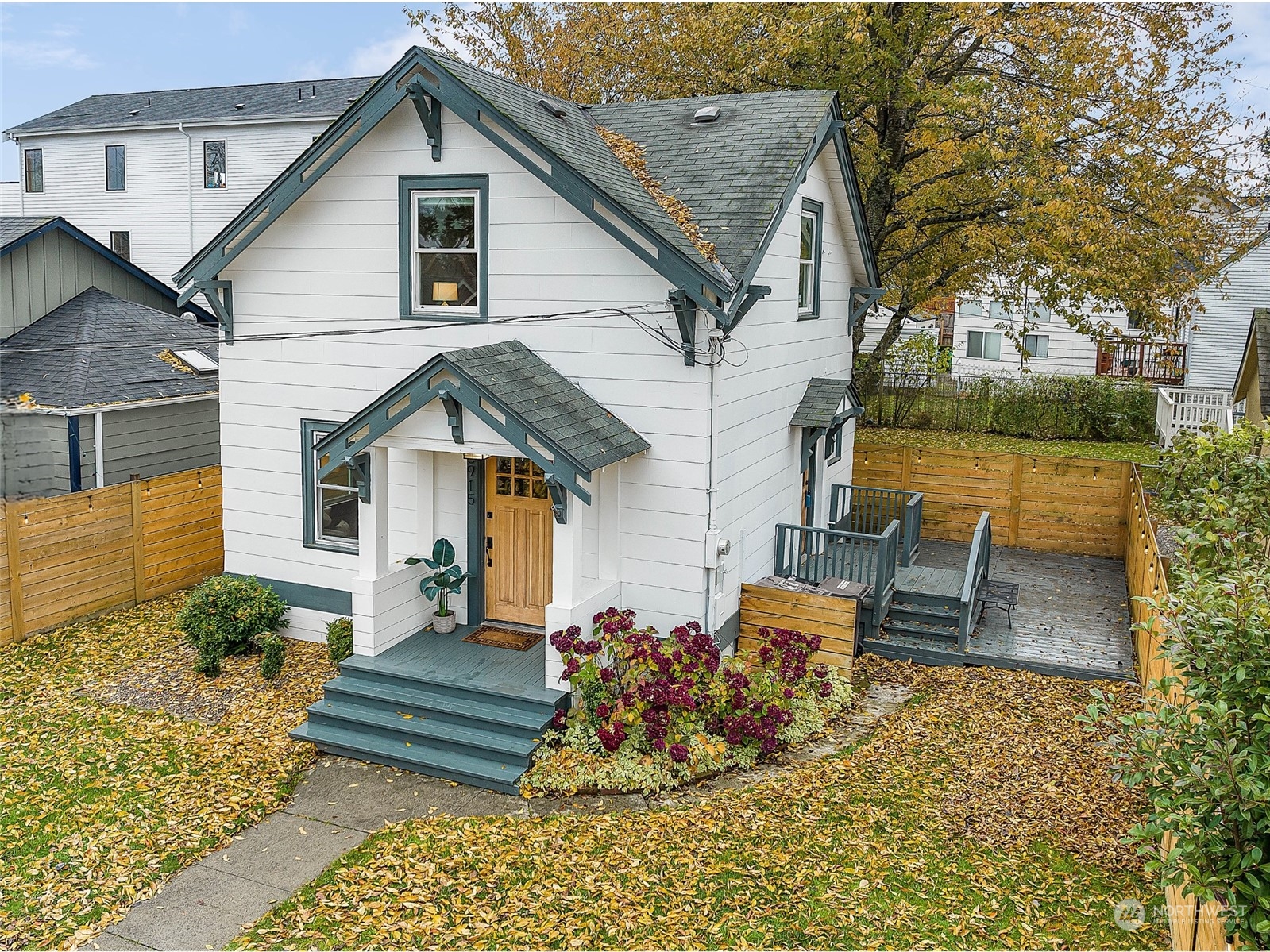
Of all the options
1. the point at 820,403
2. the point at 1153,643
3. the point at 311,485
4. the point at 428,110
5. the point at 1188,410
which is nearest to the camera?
the point at 1153,643

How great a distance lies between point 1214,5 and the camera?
699 inches

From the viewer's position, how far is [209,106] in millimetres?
30781

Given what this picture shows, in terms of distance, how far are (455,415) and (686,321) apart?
255 centimetres

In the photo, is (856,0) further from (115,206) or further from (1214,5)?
(115,206)

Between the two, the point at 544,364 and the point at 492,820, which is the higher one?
the point at 544,364

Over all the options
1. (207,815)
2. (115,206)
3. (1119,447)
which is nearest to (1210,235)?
(1119,447)

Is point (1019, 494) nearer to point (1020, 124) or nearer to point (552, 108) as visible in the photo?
point (1020, 124)

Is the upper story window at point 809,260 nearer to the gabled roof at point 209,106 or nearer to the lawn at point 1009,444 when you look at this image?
the lawn at point 1009,444

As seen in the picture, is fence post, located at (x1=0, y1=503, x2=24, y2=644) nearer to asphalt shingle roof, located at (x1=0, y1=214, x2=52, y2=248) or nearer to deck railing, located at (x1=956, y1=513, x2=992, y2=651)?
asphalt shingle roof, located at (x1=0, y1=214, x2=52, y2=248)

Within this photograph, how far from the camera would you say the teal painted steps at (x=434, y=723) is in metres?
9.56

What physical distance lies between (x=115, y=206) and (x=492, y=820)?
3008 centimetres

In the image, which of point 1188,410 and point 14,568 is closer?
point 14,568

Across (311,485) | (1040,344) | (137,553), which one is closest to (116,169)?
(137,553)

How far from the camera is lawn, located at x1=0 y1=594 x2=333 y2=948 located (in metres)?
7.75
